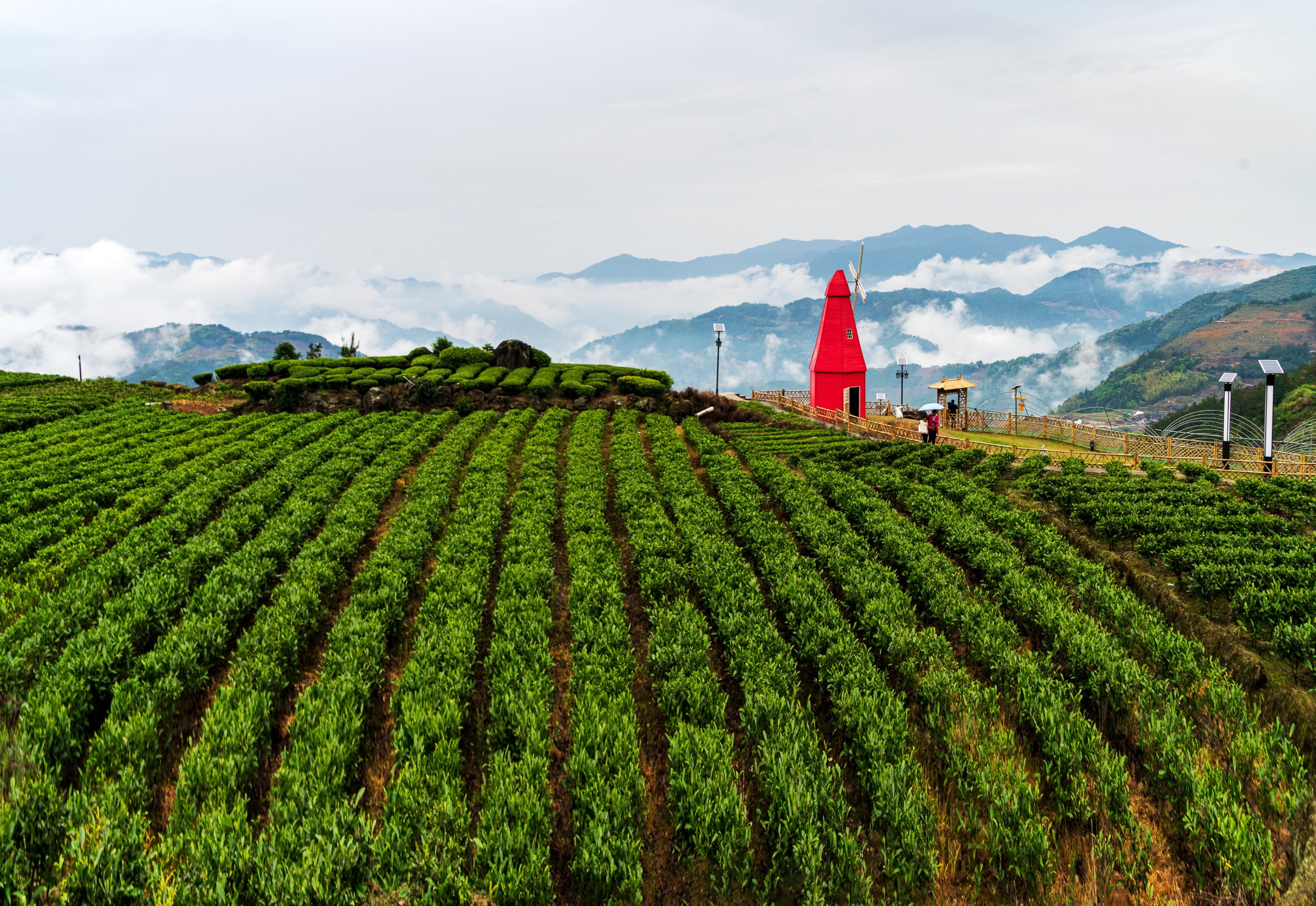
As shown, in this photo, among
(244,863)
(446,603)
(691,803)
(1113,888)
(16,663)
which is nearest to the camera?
(244,863)

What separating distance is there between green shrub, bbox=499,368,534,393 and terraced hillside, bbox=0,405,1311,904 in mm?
23068

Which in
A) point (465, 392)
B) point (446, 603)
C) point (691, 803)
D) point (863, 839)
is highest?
point (465, 392)

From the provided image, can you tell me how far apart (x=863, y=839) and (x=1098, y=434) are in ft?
128

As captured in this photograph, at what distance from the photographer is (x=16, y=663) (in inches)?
368

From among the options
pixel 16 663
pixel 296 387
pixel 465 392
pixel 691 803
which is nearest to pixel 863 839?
pixel 691 803

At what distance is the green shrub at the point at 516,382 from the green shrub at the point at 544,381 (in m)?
0.33

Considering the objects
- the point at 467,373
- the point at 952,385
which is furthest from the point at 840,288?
the point at 467,373

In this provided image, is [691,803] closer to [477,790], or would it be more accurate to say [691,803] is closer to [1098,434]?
[477,790]

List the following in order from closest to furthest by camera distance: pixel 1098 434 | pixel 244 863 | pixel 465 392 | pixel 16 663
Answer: pixel 244 863
pixel 16 663
pixel 1098 434
pixel 465 392

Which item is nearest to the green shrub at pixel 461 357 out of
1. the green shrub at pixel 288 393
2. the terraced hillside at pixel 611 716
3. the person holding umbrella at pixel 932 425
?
the green shrub at pixel 288 393

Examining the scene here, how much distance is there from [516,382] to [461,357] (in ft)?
27.4

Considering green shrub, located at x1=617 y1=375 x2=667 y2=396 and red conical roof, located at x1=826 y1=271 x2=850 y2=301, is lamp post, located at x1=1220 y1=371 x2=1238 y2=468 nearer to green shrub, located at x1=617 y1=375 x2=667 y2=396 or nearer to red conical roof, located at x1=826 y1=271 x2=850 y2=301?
red conical roof, located at x1=826 y1=271 x2=850 y2=301

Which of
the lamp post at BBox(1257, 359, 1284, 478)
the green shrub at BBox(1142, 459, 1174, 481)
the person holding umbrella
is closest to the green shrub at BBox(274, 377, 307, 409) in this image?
the person holding umbrella

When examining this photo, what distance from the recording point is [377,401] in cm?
3719
